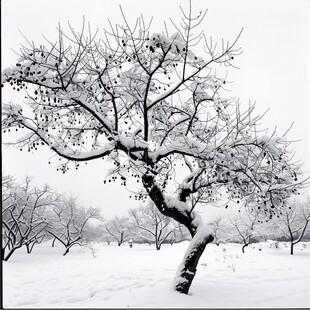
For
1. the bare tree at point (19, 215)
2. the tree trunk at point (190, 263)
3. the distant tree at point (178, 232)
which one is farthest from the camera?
the distant tree at point (178, 232)

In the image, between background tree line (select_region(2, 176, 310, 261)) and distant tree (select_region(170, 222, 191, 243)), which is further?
distant tree (select_region(170, 222, 191, 243))

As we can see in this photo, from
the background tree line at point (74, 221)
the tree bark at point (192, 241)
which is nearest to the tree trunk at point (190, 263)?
the tree bark at point (192, 241)

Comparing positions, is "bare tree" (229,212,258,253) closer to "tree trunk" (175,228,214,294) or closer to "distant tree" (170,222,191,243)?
"distant tree" (170,222,191,243)

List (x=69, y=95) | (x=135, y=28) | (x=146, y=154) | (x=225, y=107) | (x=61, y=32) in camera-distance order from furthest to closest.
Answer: (x=225, y=107)
(x=146, y=154)
(x=69, y=95)
(x=135, y=28)
(x=61, y=32)

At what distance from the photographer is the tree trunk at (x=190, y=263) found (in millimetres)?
5809

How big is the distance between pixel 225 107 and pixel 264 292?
4674mm

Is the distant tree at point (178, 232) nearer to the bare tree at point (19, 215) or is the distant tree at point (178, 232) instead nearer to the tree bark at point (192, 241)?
the bare tree at point (19, 215)

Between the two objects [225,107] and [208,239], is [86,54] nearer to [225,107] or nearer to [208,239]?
[225,107]

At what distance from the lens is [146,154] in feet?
18.3

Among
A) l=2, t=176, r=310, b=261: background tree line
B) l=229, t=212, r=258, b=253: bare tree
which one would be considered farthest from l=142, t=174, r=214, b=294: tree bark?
l=229, t=212, r=258, b=253: bare tree

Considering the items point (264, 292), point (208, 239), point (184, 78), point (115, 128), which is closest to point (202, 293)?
point (208, 239)

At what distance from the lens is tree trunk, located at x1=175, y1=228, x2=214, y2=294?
581 centimetres

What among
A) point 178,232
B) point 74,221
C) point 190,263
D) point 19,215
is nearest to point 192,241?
point 190,263

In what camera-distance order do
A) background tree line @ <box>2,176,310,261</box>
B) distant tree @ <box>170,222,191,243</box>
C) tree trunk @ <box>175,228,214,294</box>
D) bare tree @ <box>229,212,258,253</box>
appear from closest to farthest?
tree trunk @ <box>175,228,214,294</box>
background tree line @ <box>2,176,310,261</box>
bare tree @ <box>229,212,258,253</box>
distant tree @ <box>170,222,191,243</box>
